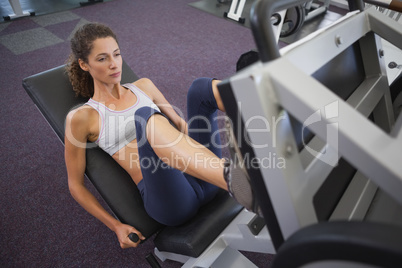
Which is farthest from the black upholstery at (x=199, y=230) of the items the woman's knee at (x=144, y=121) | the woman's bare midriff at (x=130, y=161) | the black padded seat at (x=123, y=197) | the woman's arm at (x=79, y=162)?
the woman's knee at (x=144, y=121)

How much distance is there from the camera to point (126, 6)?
4070mm

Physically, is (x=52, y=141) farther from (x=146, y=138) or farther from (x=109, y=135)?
(x=146, y=138)

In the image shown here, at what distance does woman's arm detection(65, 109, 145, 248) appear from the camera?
1.15 m

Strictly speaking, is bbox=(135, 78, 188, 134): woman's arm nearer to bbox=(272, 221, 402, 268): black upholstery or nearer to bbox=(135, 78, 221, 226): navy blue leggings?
bbox=(135, 78, 221, 226): navy blue leggings

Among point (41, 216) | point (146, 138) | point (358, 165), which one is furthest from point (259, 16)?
point (41, 216)

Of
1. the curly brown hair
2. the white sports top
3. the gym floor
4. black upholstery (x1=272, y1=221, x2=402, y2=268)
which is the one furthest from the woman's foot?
the gym floor

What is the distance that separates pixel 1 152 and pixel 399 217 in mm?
2054

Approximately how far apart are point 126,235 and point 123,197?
0.45 ft

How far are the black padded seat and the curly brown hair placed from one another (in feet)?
0.17

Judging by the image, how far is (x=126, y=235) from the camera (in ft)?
3.63

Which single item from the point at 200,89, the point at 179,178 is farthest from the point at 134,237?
the point at 200,89

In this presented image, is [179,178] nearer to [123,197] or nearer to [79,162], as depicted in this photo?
[123,197]

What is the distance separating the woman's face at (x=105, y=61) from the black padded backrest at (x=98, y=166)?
0.66 ft

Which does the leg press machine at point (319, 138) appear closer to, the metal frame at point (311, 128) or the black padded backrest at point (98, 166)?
the metal frame at point (311, 128)
